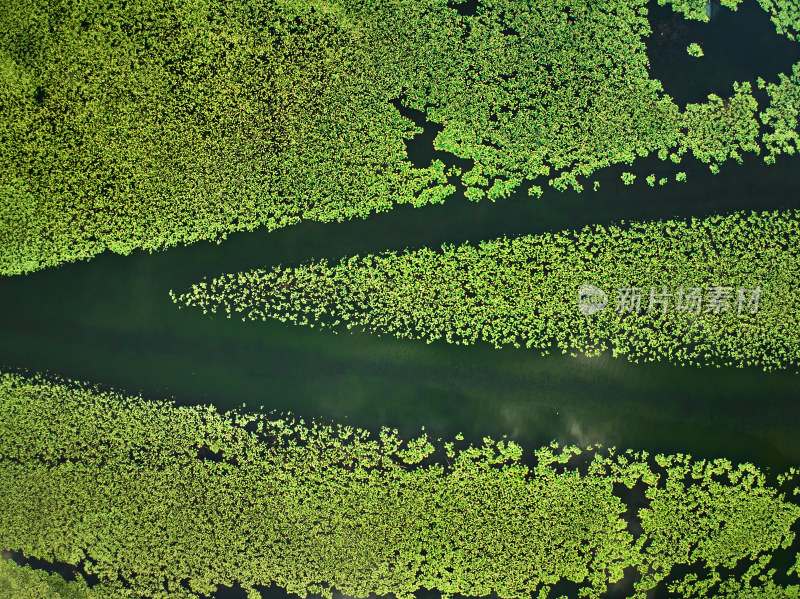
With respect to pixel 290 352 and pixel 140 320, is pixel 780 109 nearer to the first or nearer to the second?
pixel 290 352

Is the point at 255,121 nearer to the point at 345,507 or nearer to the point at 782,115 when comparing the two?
the point at 345,507

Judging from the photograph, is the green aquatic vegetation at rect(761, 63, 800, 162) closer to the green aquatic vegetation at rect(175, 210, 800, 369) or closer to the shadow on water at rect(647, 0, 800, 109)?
the shadow on water at rect(647, 0, 800, 109)

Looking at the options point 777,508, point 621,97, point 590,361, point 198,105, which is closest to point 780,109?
point 621,97

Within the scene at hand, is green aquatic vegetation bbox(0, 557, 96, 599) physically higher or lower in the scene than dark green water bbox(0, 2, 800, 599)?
lower

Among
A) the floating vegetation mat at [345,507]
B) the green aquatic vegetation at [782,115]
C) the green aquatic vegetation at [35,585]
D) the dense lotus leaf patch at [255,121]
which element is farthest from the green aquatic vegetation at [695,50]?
the green aquatic vegetation at [35,585]

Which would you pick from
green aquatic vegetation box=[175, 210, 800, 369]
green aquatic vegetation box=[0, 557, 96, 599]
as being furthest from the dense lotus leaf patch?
green aquatic vegetation box=[0, 557, 96, 599]

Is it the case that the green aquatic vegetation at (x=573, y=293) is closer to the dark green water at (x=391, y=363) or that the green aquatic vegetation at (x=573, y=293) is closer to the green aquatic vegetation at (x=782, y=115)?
the dark green water at (x=391, y=363)

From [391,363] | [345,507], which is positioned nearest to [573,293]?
[391,363]
